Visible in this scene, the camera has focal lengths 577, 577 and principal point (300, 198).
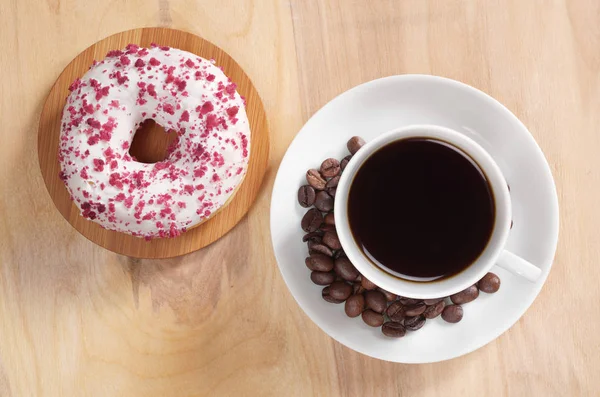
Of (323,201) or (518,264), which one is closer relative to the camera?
(518,264)

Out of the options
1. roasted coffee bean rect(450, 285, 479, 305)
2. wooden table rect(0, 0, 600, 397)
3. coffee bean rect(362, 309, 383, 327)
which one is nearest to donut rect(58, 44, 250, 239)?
wooden table rect(0, 0, 600, 397)

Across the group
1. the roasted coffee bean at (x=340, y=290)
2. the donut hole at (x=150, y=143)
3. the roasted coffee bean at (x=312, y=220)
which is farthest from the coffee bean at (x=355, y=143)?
the donut hole at (x=150, y=143)

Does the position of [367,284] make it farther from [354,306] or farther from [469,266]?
[469,266]

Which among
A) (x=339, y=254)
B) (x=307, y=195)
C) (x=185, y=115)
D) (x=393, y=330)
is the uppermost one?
(x=185, y=115)

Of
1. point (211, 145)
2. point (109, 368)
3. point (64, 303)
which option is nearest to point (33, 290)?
point (64, 303)

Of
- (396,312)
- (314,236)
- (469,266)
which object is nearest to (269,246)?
(314,236)

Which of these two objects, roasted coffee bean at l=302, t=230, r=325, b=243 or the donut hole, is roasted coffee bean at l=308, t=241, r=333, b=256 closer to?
roasted coffee bean at l=302, t=230, r=325, b=243

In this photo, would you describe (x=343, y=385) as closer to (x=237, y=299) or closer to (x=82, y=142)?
Result: (x=237, y=299)
